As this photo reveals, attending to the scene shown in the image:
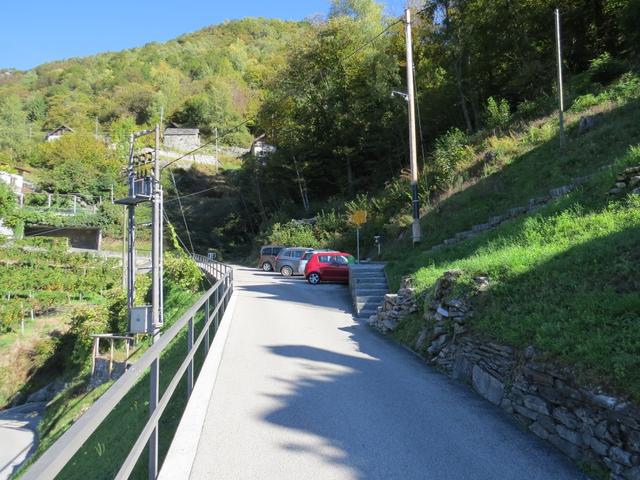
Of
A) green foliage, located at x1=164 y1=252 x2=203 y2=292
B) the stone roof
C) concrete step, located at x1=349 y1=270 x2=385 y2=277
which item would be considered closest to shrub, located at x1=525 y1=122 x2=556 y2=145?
concrete step, located at x1=349 y1=270 x2=385 y2=277

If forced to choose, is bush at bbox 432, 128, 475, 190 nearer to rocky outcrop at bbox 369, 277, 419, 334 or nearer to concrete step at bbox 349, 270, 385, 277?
concrete step at bbox 349, 270, 385, 277

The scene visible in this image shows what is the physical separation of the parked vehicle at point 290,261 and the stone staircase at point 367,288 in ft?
37.2

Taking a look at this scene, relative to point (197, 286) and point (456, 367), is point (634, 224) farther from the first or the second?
point (197, 286)

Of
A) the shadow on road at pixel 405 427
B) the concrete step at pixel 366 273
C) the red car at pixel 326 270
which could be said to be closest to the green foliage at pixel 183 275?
the red car at pixel 326 270

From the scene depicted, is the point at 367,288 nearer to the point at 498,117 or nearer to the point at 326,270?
the point at 326,270

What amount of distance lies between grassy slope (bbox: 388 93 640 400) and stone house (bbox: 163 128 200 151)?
88.0m

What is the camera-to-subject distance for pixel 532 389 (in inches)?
206

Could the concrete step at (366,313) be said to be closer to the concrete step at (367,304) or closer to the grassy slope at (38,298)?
the concrete step at (367,304)

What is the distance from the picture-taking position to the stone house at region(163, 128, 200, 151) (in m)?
97.4

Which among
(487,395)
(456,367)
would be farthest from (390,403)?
(456,367)

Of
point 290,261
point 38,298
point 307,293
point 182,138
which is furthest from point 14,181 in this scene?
point 307,293

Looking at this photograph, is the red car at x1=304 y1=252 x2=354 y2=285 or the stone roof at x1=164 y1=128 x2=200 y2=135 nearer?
the red car at x1=304 y1=252 x2=354 y2=285

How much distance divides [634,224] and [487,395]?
4.00 meters

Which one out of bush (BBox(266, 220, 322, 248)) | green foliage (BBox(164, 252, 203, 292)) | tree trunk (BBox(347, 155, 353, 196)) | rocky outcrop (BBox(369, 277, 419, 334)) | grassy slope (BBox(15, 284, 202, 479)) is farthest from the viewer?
tree trunk (BBox(347, 155, 353, 196))
